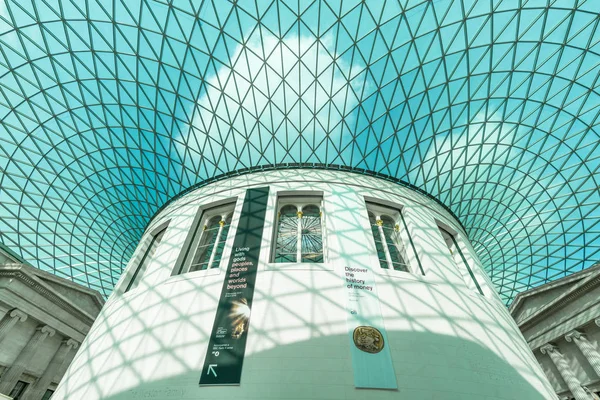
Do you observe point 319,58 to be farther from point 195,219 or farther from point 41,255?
point 41,255

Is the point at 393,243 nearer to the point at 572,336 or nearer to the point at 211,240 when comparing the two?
the point at 211,240

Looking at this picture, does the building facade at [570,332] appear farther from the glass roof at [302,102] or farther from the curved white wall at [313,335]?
the curved white wall at [313,335]

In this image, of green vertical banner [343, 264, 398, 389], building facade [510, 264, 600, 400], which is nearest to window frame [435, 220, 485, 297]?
green vertical banner [343, 264, 398, 389]

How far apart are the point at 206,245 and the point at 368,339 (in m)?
13.2

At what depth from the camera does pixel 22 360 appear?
2245cm

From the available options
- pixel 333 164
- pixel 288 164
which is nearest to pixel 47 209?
pixel 288 164

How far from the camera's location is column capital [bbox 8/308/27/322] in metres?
22.3

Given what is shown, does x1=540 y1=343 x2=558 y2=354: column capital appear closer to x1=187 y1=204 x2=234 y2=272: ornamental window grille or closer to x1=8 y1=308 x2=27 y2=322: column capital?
x1=187 y1=204 x2=234 y2=272: ornamental window grille

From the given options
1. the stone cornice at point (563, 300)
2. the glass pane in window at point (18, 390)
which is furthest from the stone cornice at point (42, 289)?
the stone cornice at point (563, 300)

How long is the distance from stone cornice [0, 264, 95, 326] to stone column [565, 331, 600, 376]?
44631 mm

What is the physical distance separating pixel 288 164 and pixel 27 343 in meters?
27.2

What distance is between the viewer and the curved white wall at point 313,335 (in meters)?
11.6

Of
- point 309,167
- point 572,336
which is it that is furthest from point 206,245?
point 572,336

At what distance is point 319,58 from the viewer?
19594mm
